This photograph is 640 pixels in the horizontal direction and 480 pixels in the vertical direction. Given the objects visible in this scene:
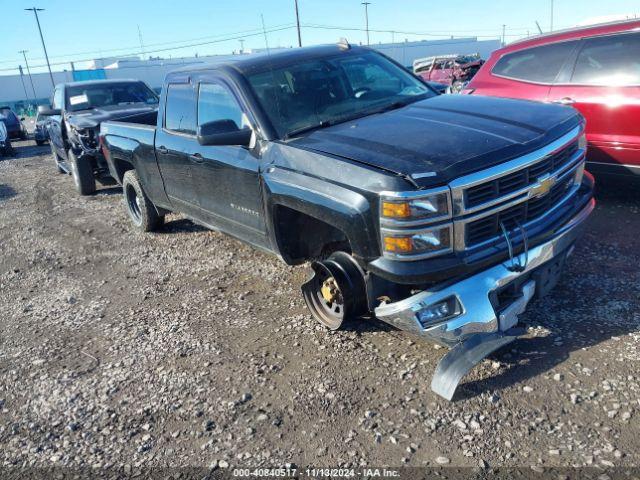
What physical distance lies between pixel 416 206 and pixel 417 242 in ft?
0.67

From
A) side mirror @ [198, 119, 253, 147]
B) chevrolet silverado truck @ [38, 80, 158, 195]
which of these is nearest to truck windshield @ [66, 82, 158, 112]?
chevrolet silverado truck @ [38, 80, 158, 195]

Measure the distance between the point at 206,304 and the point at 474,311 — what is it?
2381 mm

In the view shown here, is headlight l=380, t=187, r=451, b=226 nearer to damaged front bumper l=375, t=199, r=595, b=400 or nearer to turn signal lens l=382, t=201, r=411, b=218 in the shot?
turn signal lens l=382, t=201, r=411, b=218

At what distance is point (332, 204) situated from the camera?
10.2ft

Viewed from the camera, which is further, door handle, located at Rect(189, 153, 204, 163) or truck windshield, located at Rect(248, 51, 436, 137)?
door handle, located at Rect(189, 153, 204, 163)

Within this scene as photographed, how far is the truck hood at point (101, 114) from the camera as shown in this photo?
8586 mm

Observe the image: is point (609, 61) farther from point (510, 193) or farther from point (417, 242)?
point (417, 242)

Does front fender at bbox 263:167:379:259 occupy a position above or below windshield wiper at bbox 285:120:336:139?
below

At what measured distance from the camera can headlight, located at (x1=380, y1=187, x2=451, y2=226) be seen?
9.11ft

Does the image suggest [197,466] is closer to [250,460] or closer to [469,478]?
[250,460]

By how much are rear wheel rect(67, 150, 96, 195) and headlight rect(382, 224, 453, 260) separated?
756 cm

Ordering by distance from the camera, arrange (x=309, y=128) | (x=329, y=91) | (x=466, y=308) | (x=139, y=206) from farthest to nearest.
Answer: (x=139, y=206) < (x=329, y=91) < (x=309, y=128) < (x=466, y=308)

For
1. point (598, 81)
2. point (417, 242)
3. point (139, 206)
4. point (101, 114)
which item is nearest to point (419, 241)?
point (417, 242)

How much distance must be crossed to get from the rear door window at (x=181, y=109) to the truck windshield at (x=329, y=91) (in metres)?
0.88
